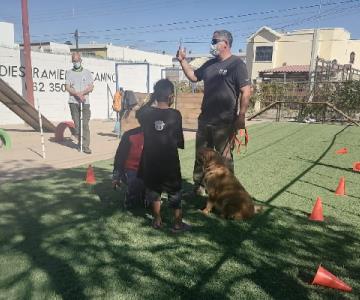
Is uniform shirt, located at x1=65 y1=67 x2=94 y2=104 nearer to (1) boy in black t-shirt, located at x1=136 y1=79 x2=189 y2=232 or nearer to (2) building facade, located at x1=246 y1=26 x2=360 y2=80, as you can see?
(1) boy in black t-shirt, located at x1=136 y1=79 x2=189 y2=232

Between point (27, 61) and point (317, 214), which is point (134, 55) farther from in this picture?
point (317, 214)

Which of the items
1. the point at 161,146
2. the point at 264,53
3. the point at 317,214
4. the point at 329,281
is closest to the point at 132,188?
the point at 161,146

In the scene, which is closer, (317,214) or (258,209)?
(317,214)

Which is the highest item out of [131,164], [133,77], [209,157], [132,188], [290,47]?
[290,47]

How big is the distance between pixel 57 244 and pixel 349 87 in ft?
60.0

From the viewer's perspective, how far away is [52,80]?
16031 mm

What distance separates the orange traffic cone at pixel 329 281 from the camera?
2.95 meters

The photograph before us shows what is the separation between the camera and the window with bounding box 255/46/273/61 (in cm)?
5084

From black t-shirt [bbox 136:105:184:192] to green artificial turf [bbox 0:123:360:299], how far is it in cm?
56

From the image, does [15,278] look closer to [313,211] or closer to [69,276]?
[69,276]

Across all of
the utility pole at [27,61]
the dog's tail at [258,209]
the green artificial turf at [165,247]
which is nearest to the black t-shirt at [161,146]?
the green artificial turf at [165,247]

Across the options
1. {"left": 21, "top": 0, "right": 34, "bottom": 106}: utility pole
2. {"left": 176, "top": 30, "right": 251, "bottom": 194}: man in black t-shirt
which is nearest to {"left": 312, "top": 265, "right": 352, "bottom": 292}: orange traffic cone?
{"left": 176, "top": 30, "right": 251, "bottom": 194}: man in black t-shirt

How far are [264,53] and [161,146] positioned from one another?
50.4 metres

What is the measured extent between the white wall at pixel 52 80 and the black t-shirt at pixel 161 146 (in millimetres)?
11517
